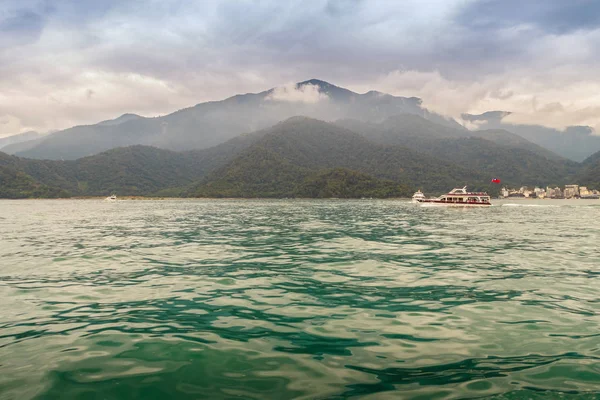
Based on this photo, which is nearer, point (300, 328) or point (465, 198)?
point (300, 328)

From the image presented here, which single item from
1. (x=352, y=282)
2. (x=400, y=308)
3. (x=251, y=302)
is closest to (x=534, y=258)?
(x=352, y=282)

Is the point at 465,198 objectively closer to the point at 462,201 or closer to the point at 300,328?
the point at 462,201

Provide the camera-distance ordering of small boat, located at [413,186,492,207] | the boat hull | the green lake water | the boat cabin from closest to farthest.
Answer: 1. the green lake water
2. the boat hull
3. small boat, located at [413,186,492,207]
4. the boat cabin

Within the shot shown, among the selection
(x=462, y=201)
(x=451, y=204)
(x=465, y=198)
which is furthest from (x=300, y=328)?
(x=465, y=198)

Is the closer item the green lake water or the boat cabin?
the green lake water

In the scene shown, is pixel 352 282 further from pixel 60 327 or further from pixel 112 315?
pixel 60 327

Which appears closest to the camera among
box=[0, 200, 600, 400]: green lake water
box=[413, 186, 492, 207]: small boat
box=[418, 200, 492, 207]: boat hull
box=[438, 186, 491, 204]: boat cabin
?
box=[0, 200, 600, 400]: green lake water

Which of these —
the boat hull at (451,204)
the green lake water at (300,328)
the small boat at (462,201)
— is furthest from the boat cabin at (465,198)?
the green lake water at (300,328)

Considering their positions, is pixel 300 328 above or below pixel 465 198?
below

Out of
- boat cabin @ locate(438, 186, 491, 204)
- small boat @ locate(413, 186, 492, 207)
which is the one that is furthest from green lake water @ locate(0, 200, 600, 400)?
boat cabin @ locate(438, 186, 491, 204)

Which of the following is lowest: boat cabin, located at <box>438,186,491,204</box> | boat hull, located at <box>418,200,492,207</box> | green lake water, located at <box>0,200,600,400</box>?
green lake water, located at <box>0,200,600,400</box>

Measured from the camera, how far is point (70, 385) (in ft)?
24.1

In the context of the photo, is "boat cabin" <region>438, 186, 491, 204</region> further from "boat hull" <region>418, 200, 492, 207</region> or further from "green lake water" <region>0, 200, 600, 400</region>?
"green lake water" <region>0, 200, 600, 400</region>

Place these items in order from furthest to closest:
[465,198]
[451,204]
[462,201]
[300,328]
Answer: [465,198], [462,201], [451,204], [300,328]
